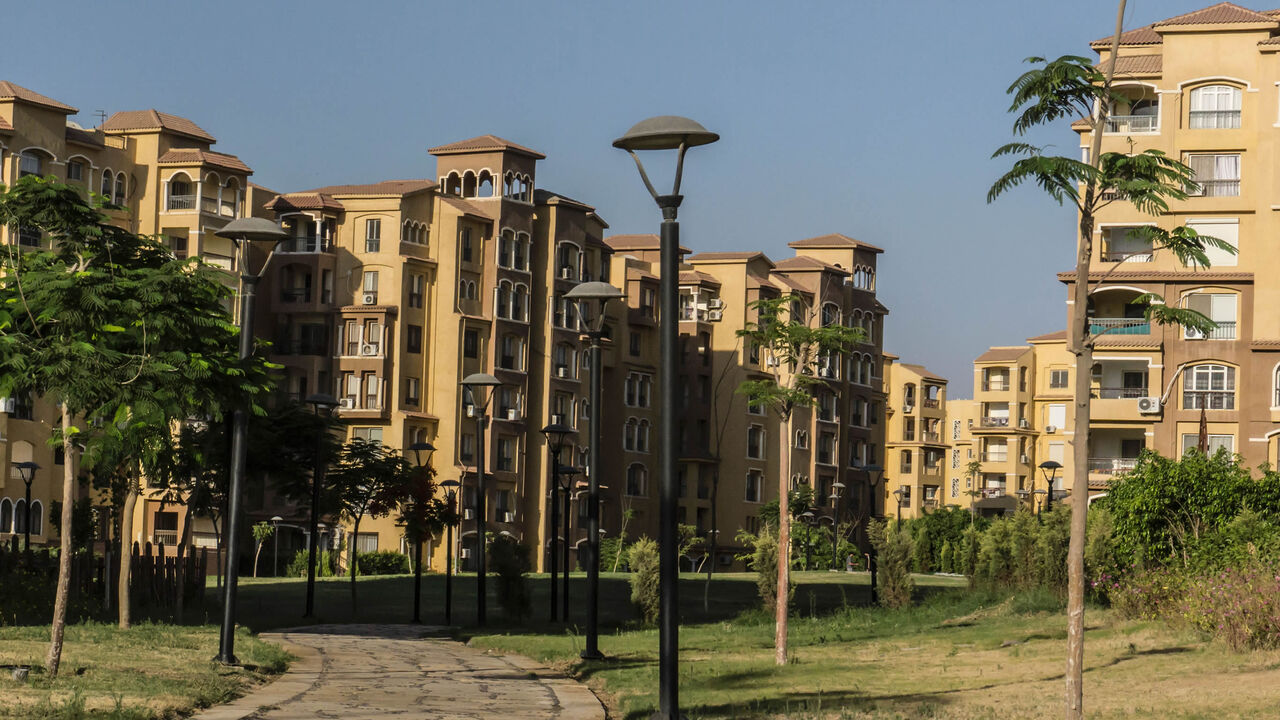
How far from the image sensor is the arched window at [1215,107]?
59.4 m

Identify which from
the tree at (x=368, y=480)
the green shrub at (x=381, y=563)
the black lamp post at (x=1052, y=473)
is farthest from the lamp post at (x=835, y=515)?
the tree at (x=368, y=480)

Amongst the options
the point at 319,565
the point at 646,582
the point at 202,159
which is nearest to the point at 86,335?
the point at 646,582

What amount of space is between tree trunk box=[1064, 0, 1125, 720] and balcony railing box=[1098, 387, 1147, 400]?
50478mm

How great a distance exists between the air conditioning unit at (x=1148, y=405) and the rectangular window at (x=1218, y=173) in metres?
7.53

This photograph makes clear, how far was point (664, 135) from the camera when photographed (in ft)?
49.2

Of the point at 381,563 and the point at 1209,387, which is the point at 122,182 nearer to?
the point at 381,563

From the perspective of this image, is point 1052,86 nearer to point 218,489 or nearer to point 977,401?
point 218,489

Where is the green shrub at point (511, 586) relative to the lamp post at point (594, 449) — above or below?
below

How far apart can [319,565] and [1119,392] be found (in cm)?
3523

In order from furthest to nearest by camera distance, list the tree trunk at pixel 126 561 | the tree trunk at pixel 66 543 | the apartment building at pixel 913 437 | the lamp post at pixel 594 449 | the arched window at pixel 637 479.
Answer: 1. the apartment building at pixel 913 437
2. the arched window at pixel 637 479
3. the tree trunk at pixel 126 561
4. the lamp post at pixel 594 449
5. the tree trunk at pixel 66 543

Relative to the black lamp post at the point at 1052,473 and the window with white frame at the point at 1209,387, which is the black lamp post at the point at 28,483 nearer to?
the black lamp post at the point at 1052,473

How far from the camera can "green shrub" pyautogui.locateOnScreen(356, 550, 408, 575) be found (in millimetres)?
76375

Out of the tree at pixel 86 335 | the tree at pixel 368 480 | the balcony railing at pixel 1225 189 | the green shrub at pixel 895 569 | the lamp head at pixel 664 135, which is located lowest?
the green shrub at pixel 895 569

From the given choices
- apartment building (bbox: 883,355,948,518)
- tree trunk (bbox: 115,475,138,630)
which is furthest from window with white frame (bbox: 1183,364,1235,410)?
apartment building (bbox: 883,355,948,518)
